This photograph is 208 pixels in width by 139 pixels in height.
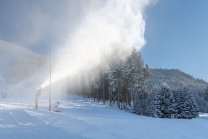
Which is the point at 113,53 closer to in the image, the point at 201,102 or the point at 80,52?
the point at 80,52

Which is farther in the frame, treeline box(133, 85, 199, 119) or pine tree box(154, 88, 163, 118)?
treeline box(133, 85, 199, 119)

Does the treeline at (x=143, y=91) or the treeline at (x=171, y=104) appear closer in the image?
the treeline at (x=171, y=104)

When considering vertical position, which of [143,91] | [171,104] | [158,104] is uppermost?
[143,91]

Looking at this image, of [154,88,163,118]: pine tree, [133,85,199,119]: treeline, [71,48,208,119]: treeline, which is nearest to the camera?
[154,88,163,118]: pine tree

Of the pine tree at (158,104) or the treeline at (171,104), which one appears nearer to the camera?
the pine tree at (158,104)

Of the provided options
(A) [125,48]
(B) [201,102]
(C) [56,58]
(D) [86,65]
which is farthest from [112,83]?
(B) [201,102]

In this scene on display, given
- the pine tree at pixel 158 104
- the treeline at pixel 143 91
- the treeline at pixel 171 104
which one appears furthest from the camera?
the treeline at pixel 143 91

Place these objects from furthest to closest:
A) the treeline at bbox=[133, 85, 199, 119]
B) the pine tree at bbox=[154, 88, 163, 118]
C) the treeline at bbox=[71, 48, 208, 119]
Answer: the treeline at bbox=[71, 48, 208, 119] → the treeline at bbox=[133, 85, 199, 119] → the pine tree at bbox=[154, 88, 163, 118]

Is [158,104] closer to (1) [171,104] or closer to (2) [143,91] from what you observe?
(1) [171,104]

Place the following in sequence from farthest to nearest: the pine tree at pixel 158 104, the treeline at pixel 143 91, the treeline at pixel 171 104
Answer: the treeline at pixel 143 91, the treeline at pixel 171 104, the pine tree at pixel 158 104

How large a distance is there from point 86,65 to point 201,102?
5783cm

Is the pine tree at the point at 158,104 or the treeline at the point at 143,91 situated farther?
the treeline at the point at 143,91

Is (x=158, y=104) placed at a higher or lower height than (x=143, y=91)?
lower

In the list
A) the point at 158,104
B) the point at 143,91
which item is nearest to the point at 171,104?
the point at 158,104
